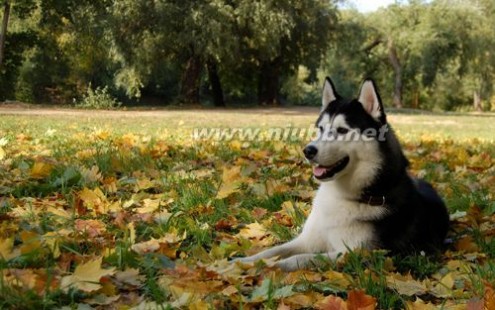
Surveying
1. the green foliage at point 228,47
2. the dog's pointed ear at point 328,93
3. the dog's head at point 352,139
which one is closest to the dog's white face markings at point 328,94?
the dog's pointed ear at point 328,93

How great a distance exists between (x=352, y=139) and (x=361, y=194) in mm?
318

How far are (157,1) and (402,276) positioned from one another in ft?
86.8

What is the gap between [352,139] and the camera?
3068 millimetres

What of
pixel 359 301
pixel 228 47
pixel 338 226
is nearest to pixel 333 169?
pixel 338 226

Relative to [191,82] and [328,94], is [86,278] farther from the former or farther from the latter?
[191,82]

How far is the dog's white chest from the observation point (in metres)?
2.90

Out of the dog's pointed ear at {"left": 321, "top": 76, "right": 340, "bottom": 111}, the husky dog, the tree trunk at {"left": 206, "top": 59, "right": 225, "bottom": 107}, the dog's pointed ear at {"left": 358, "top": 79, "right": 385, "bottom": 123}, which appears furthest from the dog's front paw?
the tree trunk at {"left": 206, "top": 59, "right": 225, "bottom": 107}

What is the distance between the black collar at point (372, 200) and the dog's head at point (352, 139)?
0.43 feet

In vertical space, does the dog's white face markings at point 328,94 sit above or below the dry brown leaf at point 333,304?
above

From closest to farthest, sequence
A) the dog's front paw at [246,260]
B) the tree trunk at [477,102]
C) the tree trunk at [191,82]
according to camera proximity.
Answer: the dog's front paw at [246,260] → the tree trunk at [191,82] → the tree trunk at [477,102]

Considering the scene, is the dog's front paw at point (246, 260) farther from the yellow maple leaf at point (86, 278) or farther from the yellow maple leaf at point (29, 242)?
the yellow maple leaf at point (29, 242)

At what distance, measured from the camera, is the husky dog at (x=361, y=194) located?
2.94m

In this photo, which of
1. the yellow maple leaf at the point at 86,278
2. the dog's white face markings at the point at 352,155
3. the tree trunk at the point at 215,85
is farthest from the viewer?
the tree trunk at the point at 215,85

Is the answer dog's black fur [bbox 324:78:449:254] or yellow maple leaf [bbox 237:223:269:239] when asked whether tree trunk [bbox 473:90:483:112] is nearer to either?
dog's black fur [bbox 324:78:449:254]
